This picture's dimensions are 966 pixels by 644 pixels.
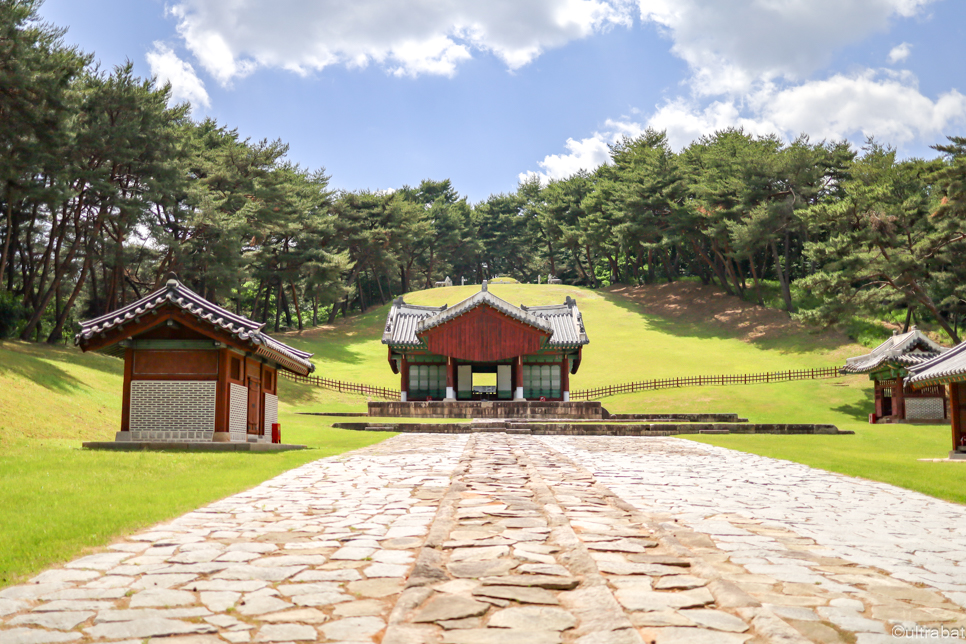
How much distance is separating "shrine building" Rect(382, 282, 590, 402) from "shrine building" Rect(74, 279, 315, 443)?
1695cm

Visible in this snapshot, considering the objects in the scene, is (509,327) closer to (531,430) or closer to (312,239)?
(531,430)

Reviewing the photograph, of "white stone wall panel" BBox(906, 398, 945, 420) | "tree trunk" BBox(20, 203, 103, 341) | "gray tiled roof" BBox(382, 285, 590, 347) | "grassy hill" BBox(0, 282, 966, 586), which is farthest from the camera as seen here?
"gray tiled roof" BBox(382, 285, 590, 347)

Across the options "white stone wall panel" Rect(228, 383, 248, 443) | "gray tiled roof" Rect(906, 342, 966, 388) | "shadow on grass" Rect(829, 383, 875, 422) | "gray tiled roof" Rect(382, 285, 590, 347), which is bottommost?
"shadow on grass" Rect(829, 383, 875, 422)

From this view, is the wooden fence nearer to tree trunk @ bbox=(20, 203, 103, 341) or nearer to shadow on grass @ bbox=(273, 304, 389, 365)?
shadow on grass @ bbox=(273, 304, 389, 365)

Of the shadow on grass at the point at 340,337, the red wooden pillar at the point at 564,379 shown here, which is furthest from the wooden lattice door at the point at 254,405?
the shadow on grass at the point at 340,337

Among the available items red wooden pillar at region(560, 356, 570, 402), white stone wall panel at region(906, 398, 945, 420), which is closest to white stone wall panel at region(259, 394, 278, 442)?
red wooden pillar at region(560, 356, 570, 402)

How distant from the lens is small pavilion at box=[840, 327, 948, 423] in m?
29.3

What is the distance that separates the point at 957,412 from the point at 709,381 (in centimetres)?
2221

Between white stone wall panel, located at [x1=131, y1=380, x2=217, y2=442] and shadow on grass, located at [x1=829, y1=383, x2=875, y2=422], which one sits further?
shadow on grass, located at [x1=829, y1=383, x2=875, y2=422]

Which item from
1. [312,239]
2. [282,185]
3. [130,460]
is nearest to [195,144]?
[282,185]

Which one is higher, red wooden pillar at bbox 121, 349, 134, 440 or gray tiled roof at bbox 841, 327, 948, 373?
gray tiled roof at bbox 841, 327, 948, 373

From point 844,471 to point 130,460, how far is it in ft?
41.1

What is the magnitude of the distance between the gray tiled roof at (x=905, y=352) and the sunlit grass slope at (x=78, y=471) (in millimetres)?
23479

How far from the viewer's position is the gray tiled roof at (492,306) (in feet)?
103
